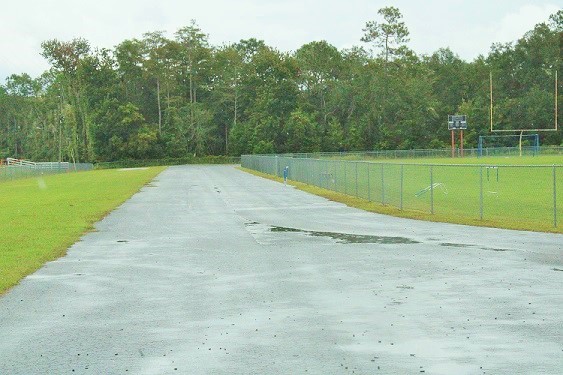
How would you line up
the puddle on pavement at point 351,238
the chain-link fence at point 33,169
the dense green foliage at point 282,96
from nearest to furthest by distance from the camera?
the puddle on pavement at point 351,238 → the chain-link fence at point 33,169 → the dense green foliage at point 282,96

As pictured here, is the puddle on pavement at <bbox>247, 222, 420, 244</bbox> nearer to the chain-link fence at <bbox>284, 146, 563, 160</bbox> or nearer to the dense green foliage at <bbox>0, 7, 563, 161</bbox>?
the chain-link fence at <bbox>284, 146, 563, 160</bbox>

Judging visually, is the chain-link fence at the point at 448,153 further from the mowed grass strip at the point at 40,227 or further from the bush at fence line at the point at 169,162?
the mowed grass strip at the point at 40,227

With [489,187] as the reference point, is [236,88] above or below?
above

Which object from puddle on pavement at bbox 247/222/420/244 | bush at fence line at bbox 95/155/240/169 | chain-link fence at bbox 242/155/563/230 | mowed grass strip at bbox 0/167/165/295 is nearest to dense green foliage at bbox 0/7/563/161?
bush at fence line at bbox 95/155/240/169

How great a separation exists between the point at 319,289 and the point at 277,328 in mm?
2741

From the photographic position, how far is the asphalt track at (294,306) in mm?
7727

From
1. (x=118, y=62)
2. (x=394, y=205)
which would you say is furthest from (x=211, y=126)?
(x=394, y=205)

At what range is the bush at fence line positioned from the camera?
383ft

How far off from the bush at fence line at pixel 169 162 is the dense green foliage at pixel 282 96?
2.26 metres

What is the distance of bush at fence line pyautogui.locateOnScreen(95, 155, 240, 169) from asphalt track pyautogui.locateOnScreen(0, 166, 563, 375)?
98842 millimetres

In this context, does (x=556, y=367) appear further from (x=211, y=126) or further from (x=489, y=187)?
(x=211, y=126)

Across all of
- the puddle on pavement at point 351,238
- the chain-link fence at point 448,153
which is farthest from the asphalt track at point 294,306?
the chain-link fence at point 448,153

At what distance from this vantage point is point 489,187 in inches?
1551

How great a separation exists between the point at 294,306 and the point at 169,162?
110 m
